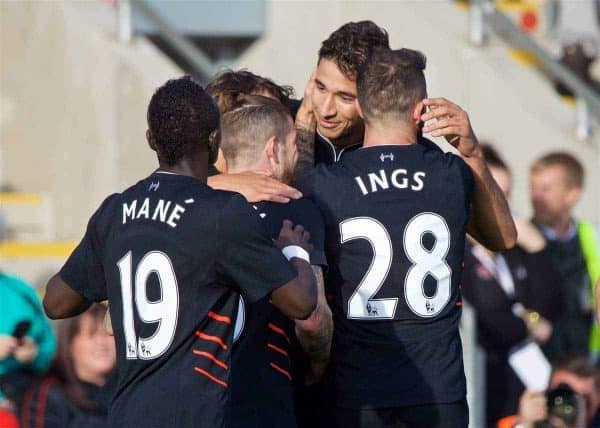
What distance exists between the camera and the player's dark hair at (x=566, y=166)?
8211 mm

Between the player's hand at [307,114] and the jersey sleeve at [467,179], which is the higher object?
the player's hand at [307,114]

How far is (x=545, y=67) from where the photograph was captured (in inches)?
413

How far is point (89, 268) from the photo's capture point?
434 centimetres

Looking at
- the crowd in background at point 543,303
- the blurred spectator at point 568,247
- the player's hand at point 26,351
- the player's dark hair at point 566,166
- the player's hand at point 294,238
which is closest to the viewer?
the player's hand at point 294,238

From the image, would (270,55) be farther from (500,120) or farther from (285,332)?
(285,332)

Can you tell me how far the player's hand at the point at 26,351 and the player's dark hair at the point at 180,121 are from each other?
8.39ft

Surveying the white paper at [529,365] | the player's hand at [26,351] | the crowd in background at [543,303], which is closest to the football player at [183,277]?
the player's hand at [26,351]

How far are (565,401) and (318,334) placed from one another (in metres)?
2.40

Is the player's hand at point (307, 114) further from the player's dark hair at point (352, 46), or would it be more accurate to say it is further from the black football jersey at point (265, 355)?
the black football jersey at point (265, 355)

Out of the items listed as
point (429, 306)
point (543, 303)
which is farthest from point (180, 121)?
point (543, 303)

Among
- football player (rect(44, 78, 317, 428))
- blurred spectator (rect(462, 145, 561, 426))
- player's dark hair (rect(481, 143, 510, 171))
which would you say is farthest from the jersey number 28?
player's dark hair (rect(481, 143, 510, 171))

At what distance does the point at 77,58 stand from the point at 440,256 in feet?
18.0

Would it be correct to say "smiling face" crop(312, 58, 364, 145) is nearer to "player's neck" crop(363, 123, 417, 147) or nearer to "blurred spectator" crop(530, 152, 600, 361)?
"player's neck" crop(363, 123, 417, 147)

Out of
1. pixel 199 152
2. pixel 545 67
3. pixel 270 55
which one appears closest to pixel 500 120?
pixel 545 67
